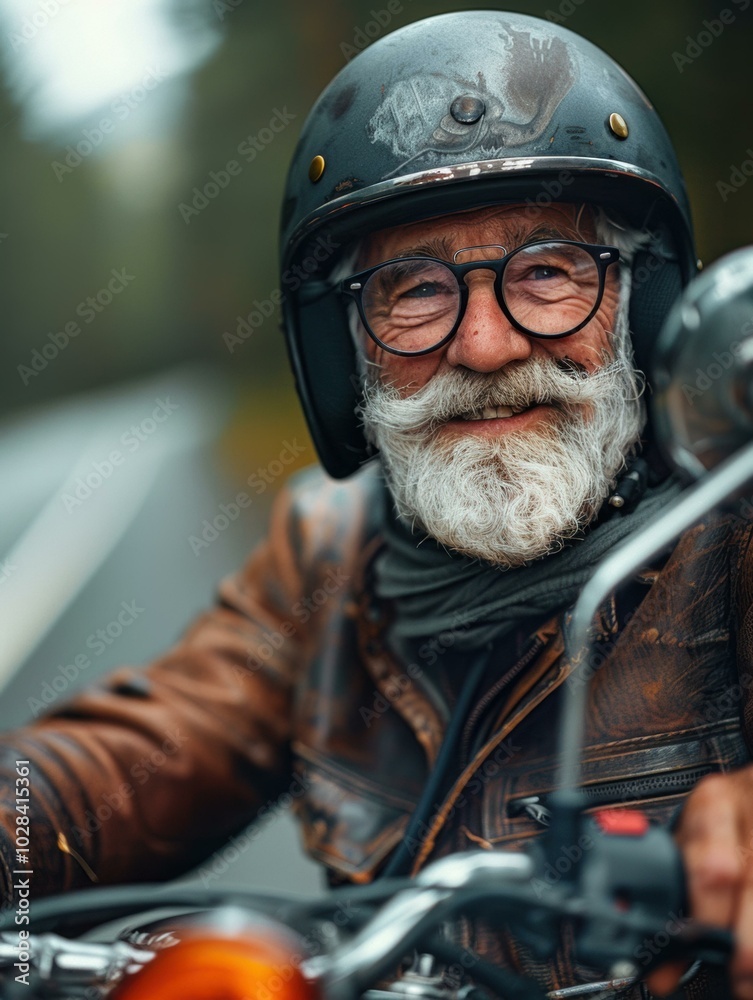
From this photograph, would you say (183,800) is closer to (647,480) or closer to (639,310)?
(647,480)

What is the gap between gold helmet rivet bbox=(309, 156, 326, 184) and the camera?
1717mm

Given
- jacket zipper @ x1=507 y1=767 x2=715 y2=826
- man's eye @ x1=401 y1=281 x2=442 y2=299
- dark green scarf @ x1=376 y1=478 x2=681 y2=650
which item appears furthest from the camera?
man's eye @ x1=401 y1=281 x2=442 y2=299

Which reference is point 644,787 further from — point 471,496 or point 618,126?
point 618,126

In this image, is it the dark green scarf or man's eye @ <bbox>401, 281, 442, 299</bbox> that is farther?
man's eye @ <bbox>401, 281, 442, 299</bbox>

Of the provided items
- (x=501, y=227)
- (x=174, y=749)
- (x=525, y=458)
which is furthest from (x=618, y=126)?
(x=174, y=749)

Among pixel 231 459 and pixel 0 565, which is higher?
pixel 231 459

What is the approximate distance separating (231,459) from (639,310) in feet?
17.7

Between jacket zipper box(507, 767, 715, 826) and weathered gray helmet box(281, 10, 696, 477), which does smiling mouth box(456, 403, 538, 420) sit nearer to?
weathered gray helmet box(281, 10, 696, 477)

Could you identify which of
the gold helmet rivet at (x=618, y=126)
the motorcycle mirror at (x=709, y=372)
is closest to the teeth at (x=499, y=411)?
the gold helmet rivet at (x=618, y=126)

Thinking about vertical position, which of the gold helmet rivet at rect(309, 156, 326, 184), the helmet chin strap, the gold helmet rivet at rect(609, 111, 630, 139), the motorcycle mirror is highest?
the gold helmet rivet at rect(609, 111, 630, 139)

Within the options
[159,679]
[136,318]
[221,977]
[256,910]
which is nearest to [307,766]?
[159,679]

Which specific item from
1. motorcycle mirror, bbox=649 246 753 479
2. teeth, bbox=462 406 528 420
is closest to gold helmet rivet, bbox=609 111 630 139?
teeth, bbox=462 406 528 420

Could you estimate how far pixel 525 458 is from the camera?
1579 mm

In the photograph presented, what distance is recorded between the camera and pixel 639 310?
1.63 m
